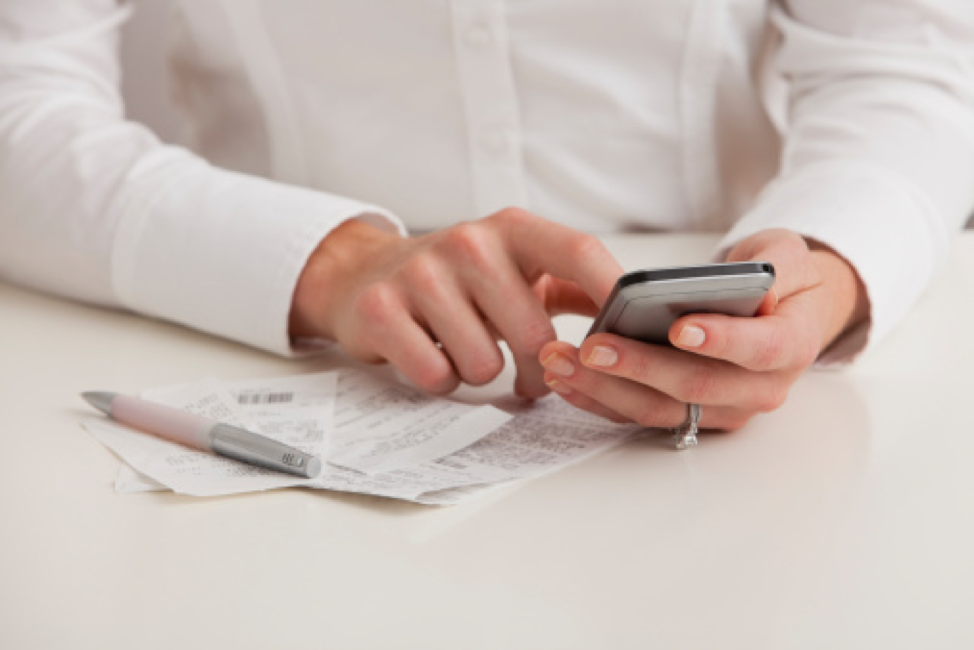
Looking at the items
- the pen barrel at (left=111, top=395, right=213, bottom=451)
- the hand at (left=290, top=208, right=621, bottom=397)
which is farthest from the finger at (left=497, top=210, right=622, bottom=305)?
the pen barrel at (left=111, top=395, right=213, bottom=451)

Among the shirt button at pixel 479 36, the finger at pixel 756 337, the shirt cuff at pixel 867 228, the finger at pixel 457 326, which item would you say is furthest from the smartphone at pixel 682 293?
the shirt button at pixel 479 36

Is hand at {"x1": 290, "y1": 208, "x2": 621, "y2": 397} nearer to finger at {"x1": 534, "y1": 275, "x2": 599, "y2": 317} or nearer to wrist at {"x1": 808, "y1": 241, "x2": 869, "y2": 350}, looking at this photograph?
finger at {"x1": 534, "y1": 275, "x2": 599, "y2": 317}

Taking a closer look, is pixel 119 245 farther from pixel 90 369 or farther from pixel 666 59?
pixel 666 59

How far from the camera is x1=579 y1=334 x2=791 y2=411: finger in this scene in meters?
0.62

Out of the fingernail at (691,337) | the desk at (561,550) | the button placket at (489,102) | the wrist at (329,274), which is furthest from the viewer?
the button placket at (489,102)

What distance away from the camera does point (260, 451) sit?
2.07 ft

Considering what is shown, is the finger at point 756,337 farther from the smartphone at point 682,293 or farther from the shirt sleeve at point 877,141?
the shirt sleeve at point 877,141

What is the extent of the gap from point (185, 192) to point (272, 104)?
232 mm

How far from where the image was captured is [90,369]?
2.65 feet

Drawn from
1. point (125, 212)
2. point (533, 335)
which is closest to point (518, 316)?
point (533, 335)

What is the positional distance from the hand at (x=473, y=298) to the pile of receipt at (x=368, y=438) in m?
0.03

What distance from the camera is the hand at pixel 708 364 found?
0.61m

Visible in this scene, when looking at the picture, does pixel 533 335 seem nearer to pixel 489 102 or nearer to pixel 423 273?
pixel 423 273

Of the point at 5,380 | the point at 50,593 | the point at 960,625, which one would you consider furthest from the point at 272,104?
the point at 960,625
